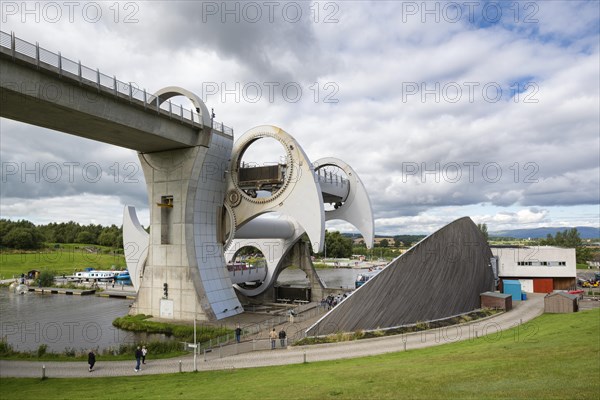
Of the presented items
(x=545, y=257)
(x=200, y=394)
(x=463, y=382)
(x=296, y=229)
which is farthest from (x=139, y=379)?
(x=545, y=257)

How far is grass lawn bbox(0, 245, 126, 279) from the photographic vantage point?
232ft

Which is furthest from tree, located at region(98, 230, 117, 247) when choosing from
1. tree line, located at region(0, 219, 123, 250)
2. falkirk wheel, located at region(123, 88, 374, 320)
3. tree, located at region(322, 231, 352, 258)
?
falkirk wheel, located at region(123, 88, 374, 320)

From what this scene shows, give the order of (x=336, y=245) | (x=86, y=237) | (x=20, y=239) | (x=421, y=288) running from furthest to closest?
(x=336, y=245)
(x=86, y=237)
(x=20, y=239)
(x=421, y=288)

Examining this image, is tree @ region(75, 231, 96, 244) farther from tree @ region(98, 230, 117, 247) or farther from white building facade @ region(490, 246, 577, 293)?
white building facade @ region(490, 246, 577, 293)

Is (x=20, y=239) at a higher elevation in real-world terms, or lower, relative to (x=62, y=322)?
higher

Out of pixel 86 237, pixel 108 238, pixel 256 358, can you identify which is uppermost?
pixel 86 237

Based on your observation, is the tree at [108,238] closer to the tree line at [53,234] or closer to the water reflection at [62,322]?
the tree line at [53,234]

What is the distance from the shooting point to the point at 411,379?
12.1 m

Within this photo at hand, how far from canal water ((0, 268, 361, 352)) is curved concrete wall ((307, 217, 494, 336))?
1194 cm

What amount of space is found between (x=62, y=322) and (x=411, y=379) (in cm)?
2745

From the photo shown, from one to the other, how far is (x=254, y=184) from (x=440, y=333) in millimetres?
16412

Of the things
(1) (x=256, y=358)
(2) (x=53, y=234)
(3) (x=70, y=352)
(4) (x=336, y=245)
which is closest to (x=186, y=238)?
(3) (x=70, y=352)

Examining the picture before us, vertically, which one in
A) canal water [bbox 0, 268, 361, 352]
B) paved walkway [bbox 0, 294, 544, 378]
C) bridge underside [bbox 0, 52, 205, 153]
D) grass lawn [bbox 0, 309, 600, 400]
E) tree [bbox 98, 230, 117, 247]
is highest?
bridge underside [bbox 0, 52, 205, 153]

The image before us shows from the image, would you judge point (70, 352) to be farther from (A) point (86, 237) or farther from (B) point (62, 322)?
(A) point (86, 237)
